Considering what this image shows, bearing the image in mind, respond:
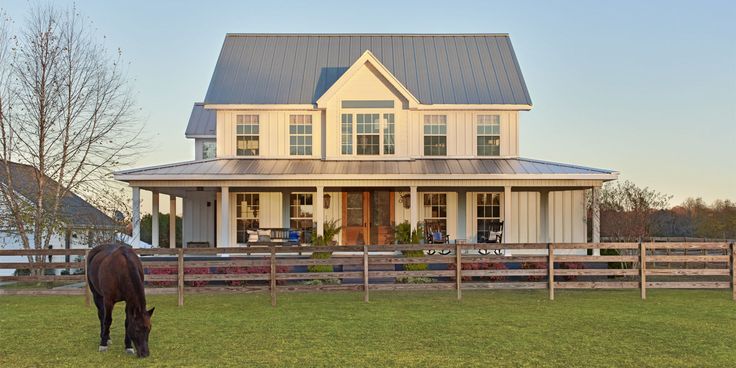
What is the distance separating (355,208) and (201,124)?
29.9 feet

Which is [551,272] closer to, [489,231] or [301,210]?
[489,231]

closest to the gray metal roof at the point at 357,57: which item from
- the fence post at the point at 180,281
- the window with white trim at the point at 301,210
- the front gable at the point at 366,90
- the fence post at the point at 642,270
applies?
the front gable at the point at 366,90

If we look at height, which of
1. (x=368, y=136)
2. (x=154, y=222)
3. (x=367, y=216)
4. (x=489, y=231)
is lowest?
(x=489, y=231)

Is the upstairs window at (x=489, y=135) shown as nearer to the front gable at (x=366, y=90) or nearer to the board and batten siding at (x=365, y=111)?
the board and batten siding at (x=365, y=111)

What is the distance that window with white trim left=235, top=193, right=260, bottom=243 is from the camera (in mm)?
21984

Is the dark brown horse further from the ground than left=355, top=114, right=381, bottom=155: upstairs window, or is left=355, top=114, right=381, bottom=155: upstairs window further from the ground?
left=355, top=114, right=381, bottom=155: upstairs window

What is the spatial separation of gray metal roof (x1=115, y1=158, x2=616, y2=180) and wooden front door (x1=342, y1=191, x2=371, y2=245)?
140cm

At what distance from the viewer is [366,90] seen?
2136cm

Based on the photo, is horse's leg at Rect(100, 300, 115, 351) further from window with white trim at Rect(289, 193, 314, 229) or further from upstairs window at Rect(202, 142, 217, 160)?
upstairs window at Rect(202, 142, 217, 160)

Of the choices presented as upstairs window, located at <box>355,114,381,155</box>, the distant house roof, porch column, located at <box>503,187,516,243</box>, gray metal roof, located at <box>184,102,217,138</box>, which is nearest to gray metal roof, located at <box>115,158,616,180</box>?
upstairs window, located at <box>355,114,381,155</box>

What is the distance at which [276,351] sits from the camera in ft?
28.0

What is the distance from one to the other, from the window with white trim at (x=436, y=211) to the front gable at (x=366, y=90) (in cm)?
319

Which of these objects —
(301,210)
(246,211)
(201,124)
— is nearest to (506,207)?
(301,210)

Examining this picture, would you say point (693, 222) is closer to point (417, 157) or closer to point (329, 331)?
point (417, 157)
